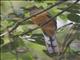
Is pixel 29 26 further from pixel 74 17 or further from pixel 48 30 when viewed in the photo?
pixel 74 17

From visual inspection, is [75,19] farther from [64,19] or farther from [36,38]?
[36,38]

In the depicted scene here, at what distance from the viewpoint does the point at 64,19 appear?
1.04m

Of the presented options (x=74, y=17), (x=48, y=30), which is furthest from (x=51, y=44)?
(x=74, y=17)

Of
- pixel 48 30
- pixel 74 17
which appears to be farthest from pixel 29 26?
pixel 74 17

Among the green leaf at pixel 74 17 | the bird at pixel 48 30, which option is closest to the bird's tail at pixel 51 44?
the bird at pixel 48 30

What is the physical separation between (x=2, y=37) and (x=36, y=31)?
0.14 metres

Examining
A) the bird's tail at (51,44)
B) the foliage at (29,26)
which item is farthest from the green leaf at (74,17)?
the bird's tail at (51,44)

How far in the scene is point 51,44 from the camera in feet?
3.22

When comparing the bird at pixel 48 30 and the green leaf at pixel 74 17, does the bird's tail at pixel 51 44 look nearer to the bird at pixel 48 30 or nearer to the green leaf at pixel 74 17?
the bird at pixel 48 30

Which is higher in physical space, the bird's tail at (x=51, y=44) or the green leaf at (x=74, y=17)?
the green leaf at (x=74, y=17)

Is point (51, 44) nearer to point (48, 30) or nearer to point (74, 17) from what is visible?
point (48, 30)

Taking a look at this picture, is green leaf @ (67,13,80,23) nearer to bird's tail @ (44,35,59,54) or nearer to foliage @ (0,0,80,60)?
foliage @ (0,0,80,60)

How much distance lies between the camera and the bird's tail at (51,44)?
0.98 meters

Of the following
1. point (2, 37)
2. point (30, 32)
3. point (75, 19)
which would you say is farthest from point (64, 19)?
point (2, 37)
